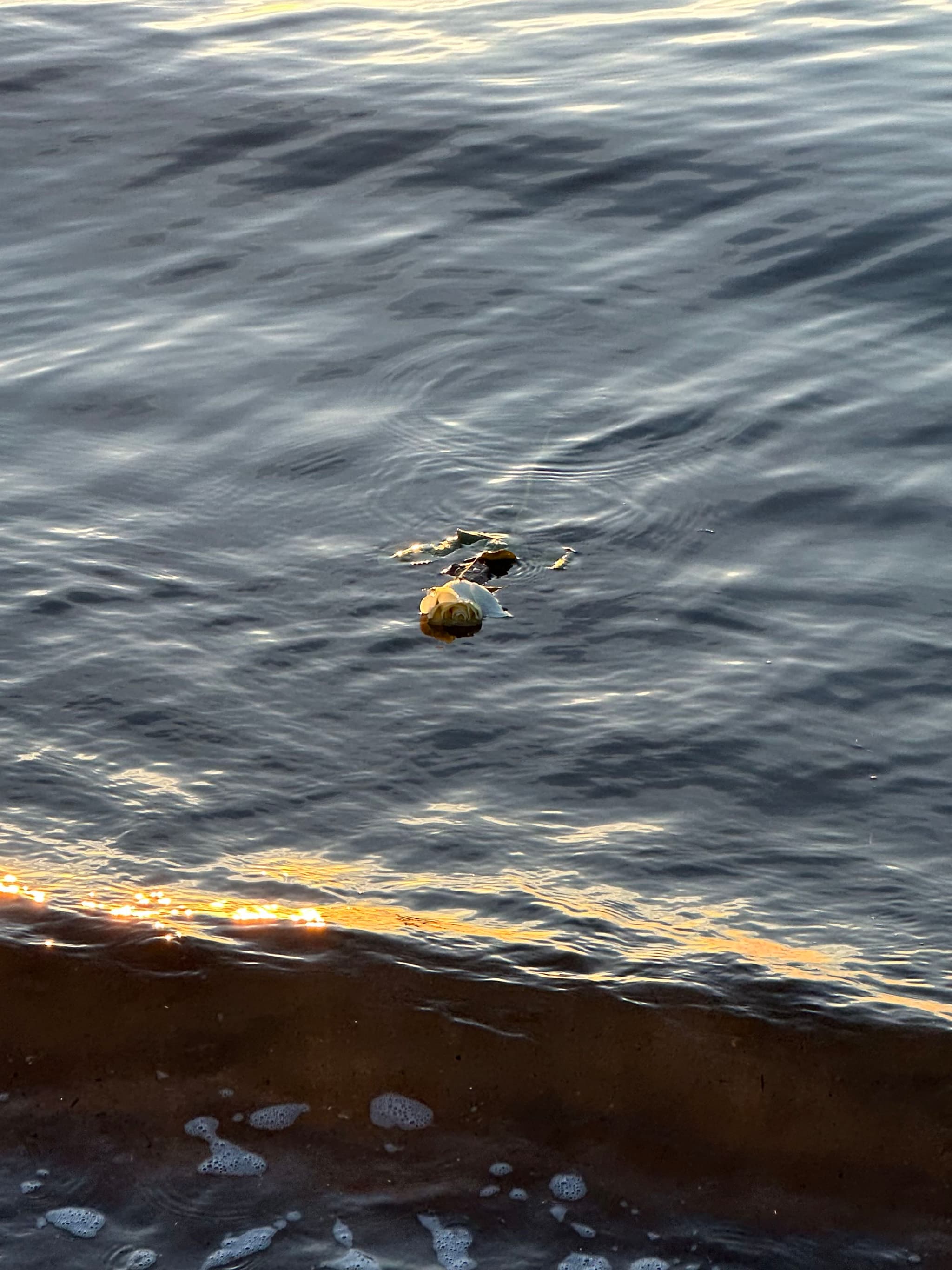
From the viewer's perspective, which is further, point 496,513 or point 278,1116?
point 496,513

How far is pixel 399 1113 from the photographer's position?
3.37 meters

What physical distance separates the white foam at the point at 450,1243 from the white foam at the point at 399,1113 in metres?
0.25

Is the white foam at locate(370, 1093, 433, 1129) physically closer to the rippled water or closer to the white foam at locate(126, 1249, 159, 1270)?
the rippled water

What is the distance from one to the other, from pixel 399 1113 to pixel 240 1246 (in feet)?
1.55

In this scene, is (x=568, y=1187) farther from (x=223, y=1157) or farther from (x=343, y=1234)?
(x=223, y=1157)

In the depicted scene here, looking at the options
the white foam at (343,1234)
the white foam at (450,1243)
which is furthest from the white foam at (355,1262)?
the white foam at (450,1243)

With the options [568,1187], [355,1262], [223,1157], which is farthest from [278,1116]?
[568,1187]

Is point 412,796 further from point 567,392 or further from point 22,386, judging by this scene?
point 22,386

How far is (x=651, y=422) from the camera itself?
632cm

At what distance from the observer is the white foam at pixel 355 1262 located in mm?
3000

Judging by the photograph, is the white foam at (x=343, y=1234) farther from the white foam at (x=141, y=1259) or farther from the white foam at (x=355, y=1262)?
the white foam at (x=141, y=1259)

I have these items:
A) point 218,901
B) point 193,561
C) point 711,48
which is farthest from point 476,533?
point 711,48

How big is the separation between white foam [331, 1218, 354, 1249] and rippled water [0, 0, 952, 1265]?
403mm

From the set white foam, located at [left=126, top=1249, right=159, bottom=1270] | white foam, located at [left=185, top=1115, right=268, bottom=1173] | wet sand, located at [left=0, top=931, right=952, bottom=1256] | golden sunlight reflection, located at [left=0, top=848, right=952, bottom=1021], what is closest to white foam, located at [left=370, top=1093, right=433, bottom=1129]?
wet sand, located at [left=0, top=931, right=952, bottom=1256]
